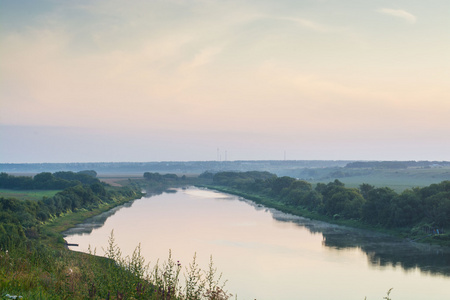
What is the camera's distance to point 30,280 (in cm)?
1136

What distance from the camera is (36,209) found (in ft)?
174

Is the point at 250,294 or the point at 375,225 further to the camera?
the point at 375,225

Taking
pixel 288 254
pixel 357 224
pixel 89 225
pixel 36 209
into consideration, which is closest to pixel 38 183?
pixel 36 209

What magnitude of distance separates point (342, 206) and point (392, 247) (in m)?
19.8

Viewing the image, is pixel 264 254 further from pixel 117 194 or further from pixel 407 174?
pixel 407 174

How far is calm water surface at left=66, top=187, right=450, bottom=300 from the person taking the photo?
26500 millimetres

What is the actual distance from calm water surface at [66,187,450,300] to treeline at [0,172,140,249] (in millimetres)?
4447

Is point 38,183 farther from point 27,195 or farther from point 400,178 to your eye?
point 400,178

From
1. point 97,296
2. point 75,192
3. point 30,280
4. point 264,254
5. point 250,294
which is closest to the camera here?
point 97,296

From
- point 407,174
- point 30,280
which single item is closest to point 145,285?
point 30,280

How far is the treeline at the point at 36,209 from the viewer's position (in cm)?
3306

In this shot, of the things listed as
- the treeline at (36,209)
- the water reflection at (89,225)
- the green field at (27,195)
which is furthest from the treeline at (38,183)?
the water reflection at (89,225)

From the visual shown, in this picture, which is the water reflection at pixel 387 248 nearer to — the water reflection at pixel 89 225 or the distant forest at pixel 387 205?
the distant forest at pixel 387 205

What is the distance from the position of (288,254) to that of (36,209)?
32735 millimetres
